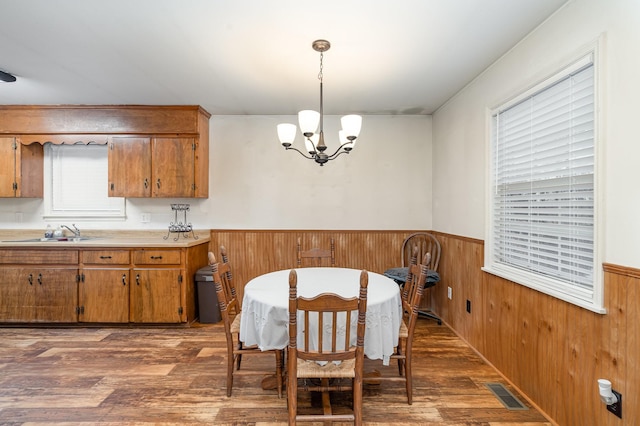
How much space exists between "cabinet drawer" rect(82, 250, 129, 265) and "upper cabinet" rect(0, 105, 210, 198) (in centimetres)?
70

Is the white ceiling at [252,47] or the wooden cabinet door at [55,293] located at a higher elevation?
the white ceiling at [252,47]

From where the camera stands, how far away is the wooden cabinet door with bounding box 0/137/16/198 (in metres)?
3.78

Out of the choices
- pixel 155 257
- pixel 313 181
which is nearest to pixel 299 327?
pixel 155 257

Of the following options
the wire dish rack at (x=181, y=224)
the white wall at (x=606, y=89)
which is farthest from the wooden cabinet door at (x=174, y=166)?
the white wall at (x=606, y=89)

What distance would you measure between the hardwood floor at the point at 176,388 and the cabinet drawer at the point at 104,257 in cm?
73

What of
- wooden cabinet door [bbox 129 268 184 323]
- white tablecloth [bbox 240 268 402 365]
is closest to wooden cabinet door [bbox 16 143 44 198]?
wooden cabinet door [bbox 129 268 184 323]

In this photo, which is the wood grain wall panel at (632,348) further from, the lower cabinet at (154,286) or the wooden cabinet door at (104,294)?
the wooden cabinet door at (104,294)

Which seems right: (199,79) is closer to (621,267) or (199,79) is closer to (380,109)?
(380,109)

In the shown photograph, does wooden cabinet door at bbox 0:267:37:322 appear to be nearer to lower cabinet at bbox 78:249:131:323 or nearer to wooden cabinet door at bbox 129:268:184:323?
lower cabinet at bbox 78:249:131:323

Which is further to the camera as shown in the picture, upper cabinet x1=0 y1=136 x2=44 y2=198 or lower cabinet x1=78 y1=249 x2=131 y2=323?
upper cabinet x1=0 y1=136 x2=44 y2=198

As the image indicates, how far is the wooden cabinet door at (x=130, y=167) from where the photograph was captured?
3.79 metres

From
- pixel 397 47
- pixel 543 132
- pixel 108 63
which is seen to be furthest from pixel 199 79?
pixel 543 132

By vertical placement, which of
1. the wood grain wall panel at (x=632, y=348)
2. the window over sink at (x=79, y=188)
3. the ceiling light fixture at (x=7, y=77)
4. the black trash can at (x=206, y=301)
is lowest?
the black trash can at (x=206, y=301)

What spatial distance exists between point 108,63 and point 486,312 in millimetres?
3621
